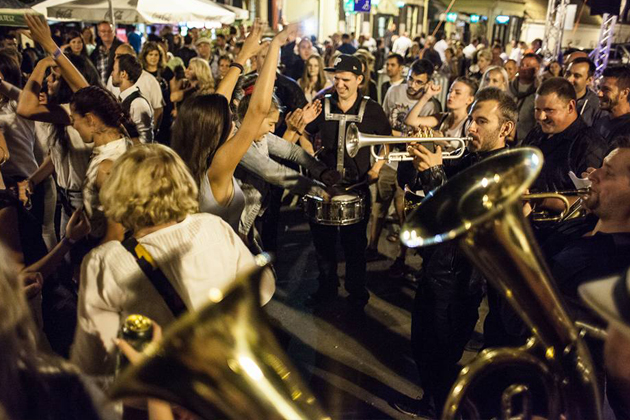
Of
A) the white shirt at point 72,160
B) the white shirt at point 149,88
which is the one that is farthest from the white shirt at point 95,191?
the white shirt at point 149,88

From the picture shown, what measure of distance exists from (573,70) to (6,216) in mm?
6041

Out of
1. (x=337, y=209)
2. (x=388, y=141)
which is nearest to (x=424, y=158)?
(x=388, y=141)

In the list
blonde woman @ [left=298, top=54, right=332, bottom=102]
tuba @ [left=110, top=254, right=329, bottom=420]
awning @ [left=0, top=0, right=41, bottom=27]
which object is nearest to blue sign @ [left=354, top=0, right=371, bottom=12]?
blonde woman @ [left=298, top=54, right=332, bottom=102]

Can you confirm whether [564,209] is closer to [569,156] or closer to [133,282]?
[569,156]

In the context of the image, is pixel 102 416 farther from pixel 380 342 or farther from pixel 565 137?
pixel 565 137

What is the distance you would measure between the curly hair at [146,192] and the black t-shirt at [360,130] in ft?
7.83

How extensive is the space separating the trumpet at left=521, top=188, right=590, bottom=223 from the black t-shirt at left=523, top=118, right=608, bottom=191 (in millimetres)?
275

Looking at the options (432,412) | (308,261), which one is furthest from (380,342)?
(308,261)

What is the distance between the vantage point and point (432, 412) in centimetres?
309

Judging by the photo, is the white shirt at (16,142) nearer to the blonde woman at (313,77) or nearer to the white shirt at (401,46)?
the blonde woman at (313,77)

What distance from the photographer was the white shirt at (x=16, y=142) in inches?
169

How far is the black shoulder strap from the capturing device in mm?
1754

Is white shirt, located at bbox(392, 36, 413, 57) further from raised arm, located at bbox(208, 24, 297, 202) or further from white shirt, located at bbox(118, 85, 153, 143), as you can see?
raised arm, located at bbox(208, 24, 297, 202)

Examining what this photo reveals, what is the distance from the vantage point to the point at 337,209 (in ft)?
12.1
